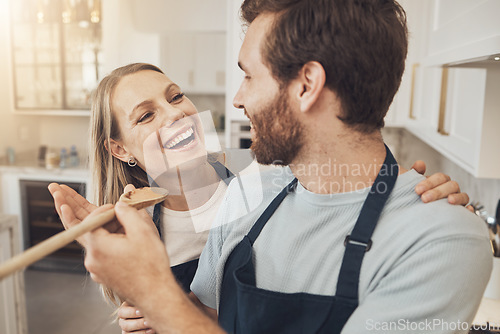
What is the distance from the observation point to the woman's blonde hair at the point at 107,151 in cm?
61

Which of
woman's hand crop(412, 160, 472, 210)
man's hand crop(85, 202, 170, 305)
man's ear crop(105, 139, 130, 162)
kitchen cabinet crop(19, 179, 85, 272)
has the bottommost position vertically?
kitchen cabinet crop(19, 179, 85, 272)

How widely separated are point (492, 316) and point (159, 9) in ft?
8.24

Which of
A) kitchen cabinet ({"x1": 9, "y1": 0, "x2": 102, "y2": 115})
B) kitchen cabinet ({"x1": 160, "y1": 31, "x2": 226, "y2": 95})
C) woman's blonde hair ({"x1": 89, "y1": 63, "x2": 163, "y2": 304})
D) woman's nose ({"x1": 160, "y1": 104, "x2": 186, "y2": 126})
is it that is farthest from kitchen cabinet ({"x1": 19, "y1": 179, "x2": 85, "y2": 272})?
woman's nose ({"x1": 160, "y1": 104, "x2": 186, "y2": 126})

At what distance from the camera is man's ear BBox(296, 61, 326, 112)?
58cm

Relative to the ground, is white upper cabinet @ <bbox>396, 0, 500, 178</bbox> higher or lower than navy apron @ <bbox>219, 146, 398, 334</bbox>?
higher

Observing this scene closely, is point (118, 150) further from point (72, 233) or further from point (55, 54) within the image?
point (55, 54)

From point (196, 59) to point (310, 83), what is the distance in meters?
2.52

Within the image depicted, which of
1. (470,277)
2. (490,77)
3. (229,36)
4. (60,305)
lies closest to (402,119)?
(229,36)

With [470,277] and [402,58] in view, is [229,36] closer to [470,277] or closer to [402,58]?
[402,58]

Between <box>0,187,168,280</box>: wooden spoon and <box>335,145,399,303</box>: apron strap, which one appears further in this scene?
<box>335,145,399,303</box>: apron strap

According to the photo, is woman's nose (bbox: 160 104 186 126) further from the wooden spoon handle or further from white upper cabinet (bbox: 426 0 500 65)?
white upper cabinet (bbox: 426 0 500 65)

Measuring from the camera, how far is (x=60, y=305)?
226 centimetres

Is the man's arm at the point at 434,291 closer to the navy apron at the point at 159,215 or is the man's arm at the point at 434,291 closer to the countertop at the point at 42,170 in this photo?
the navy apron at the point at 159,215

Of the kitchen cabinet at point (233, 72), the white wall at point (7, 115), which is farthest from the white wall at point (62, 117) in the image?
the kitchen cabinet at point (233, 72)
